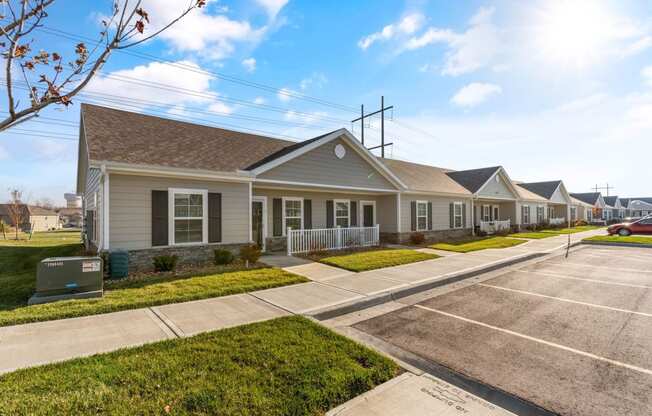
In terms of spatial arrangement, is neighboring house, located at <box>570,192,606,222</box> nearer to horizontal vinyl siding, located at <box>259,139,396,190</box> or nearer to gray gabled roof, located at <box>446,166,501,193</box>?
gray gabled roof, located at <box>446,166,501,193</box>

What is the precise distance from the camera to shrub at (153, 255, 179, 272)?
8.57 m

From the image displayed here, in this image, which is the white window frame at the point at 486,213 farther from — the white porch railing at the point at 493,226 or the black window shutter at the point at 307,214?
the black window shutter at the point at 307,214

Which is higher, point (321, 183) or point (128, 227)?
point (321, 183)

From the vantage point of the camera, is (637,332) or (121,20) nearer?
(121,20)

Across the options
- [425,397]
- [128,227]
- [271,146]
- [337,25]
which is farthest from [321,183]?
[425,397]

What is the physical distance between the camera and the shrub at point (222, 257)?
31.5 ft

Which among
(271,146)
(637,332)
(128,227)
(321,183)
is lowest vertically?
(637,332)

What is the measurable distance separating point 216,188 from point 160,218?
1.96m

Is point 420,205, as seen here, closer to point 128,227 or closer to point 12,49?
point 128,227

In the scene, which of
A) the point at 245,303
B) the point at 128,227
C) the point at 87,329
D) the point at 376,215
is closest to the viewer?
the point at 87,329

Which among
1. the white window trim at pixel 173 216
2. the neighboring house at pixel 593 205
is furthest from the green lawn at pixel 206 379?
the neighboring house at pixel 593 205

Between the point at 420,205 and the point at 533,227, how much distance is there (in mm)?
16119

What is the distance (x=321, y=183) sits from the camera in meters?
12.8

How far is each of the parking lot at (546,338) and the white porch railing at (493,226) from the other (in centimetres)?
1410
